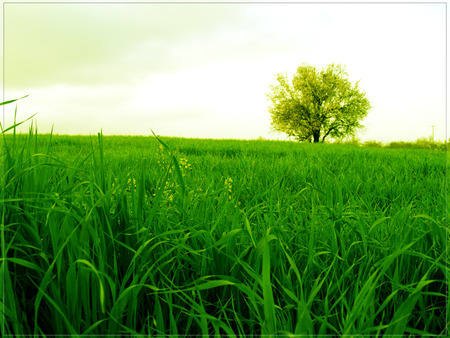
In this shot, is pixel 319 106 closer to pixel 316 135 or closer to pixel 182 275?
pixel 316 135

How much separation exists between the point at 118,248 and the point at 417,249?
5.09 ft

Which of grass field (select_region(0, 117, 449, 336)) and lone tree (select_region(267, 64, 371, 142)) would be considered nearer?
grass field (select_region(0, 117, 449, 336))

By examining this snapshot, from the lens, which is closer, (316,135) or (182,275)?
(182,275)

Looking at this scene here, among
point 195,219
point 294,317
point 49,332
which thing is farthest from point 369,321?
point 49,332

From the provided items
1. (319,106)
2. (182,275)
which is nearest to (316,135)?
(319,106)

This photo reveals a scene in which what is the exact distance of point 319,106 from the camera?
105 feet

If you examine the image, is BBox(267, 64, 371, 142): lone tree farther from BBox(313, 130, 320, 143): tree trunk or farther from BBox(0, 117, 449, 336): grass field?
BBox(0, 117, 449, 336): grass field

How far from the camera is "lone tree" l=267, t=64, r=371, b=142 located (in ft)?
104

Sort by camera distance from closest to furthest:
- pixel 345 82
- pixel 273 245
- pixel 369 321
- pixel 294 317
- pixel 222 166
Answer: pixel 369 321
pixel 294 317
pixel 273 245
pixel 222 166
pixel 345 82

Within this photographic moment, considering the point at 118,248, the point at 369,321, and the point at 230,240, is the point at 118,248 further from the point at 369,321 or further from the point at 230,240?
the point at 369,321

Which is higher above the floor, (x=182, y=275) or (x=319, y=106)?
(x=319, y=106)

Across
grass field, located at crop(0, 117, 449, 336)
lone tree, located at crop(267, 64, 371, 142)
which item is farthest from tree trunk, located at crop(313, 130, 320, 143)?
grass field, located at crop(0, 117, 449, 336)

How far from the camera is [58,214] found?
1.46 m

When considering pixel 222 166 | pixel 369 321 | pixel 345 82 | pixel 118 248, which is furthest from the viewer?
pixel 345 82
